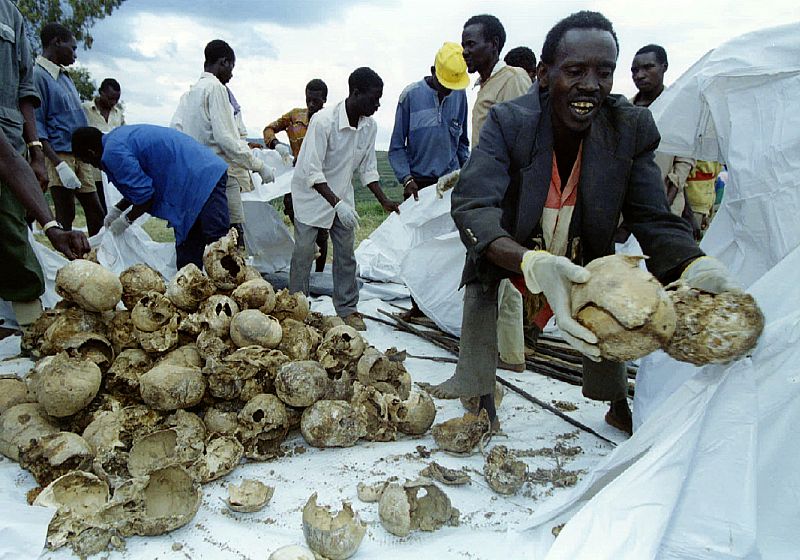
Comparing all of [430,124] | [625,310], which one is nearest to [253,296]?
[625,310]

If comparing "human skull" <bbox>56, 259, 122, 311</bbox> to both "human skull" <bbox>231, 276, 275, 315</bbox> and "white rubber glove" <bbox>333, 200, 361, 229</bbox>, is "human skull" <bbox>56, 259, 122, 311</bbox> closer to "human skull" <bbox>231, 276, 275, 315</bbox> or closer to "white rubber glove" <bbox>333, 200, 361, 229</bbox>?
"human skull" <bbox>231, 276, 275, 315</bbox>

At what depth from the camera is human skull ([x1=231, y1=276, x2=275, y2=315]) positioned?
2.82m

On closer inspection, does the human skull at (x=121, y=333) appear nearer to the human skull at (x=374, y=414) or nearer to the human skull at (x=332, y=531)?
the human skull at (x=374, y=414)

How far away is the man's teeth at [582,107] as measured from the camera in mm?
2090

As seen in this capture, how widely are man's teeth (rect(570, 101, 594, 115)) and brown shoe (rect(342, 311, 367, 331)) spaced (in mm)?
2571

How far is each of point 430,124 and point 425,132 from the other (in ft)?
0.25

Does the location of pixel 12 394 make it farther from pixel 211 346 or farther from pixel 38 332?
pixel 211 346

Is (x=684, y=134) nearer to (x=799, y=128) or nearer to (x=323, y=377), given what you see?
(x=799, y=128)

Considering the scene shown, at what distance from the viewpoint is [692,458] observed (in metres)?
1.54

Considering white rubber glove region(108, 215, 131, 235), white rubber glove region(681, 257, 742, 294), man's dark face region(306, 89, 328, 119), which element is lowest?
white rubber glove region(108, 215, 131, 235)

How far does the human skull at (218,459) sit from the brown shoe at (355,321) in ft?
6.68

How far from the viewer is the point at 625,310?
58.2 inches

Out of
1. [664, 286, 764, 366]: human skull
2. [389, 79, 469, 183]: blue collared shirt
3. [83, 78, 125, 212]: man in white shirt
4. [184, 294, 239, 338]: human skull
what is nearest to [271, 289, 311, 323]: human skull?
[184, 294, 239, 338]: human skull

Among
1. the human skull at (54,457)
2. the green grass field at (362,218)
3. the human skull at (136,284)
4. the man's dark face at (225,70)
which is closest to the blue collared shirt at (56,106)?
the green grass field at (362,218)
